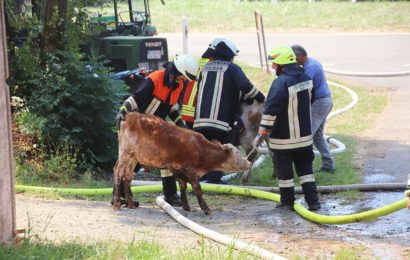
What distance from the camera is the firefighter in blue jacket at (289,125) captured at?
28.3 feet

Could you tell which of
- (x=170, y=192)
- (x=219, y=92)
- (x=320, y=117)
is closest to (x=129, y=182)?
(x=170, y=192)

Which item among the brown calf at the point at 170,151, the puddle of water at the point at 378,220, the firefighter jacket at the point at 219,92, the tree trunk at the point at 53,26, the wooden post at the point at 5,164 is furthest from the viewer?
the tree trunk at the point at 53,26

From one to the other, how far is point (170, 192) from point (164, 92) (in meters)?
1.19

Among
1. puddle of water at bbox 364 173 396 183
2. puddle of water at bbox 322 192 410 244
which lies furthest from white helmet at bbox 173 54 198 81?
puddle of water at bbox 364 173 396 183

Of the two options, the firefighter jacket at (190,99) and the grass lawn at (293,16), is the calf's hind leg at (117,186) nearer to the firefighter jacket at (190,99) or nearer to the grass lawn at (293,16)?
the firefighter jacket at (190,99)

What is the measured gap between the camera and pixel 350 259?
6758 millimetres

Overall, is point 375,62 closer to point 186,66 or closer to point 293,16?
point 293,16

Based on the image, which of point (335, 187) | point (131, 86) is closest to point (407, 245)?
point (335, 187)

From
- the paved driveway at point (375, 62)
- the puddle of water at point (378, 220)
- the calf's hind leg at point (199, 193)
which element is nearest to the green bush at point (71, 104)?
the calf's hind leg at point (199, 193)

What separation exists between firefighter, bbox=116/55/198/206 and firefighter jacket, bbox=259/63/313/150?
3.22 ft

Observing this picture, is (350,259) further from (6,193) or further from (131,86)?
(131,86)

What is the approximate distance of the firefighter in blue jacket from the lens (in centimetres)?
862

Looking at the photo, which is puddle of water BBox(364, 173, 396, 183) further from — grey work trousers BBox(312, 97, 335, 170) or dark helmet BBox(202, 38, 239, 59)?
dark helmet BBox(202, 38, 239, 59)

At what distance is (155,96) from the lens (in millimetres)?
8992
